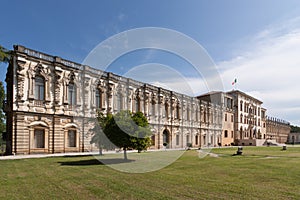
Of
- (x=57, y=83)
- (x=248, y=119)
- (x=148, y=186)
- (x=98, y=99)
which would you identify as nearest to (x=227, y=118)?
(x=248, y=119)

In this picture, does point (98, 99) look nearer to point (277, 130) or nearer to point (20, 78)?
point (20, 78)

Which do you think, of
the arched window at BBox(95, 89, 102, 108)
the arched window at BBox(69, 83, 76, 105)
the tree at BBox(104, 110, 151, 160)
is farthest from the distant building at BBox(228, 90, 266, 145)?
the tree at BBox(104, 110, 151, 160)

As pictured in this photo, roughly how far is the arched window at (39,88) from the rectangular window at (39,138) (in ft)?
11.4

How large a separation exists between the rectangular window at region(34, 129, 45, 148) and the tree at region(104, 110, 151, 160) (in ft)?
38.5

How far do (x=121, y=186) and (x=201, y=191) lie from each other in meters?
3.09

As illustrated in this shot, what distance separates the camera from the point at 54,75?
29.0 meters

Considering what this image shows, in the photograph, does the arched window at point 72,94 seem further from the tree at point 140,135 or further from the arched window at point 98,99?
the tree at point 140,135

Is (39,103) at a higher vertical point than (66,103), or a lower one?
lower

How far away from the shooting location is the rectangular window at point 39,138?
2705cm

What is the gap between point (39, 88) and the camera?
27.9m

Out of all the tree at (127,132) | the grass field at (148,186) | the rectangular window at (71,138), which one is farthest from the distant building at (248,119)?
the grass field at (148,186)

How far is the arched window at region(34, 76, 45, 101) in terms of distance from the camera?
27536 mm

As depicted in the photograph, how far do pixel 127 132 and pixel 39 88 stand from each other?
47.3 ft

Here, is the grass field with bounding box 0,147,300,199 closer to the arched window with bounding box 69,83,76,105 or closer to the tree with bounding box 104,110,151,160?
the tree with bounding box 104,110,151,160
